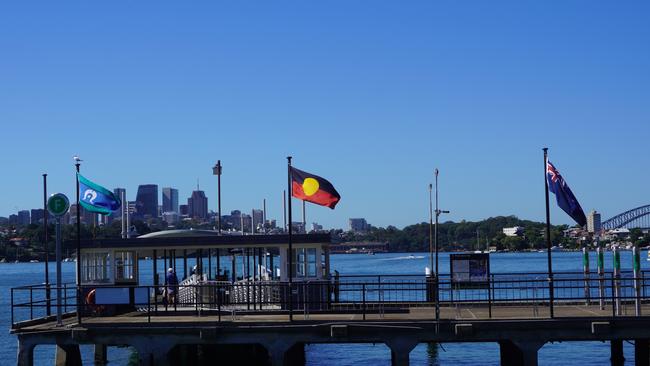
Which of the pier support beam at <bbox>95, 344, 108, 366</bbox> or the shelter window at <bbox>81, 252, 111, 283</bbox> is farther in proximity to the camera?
the pier support beam at <bbox>95, 344, 108, 366</bbox>

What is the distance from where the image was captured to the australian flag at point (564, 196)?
3031cm

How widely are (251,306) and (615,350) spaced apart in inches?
543

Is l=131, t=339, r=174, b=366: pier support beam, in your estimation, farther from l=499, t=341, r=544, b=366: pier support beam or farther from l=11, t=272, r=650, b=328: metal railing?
l=499, t=341, r=544, b=366: pier support beam

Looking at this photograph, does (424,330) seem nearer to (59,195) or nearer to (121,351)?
(59,195)

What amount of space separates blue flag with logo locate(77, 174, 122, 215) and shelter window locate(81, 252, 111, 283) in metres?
3.96

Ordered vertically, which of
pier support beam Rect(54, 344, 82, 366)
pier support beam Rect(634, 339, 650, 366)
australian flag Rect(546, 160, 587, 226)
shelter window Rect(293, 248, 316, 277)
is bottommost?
pier support beam Rect(634, 339, 650, 366)

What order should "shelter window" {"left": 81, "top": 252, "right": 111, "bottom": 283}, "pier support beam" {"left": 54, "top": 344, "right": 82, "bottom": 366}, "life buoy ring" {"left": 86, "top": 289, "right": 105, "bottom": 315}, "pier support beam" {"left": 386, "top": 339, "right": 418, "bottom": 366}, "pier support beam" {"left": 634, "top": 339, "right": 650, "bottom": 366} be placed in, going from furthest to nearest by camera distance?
"shelter window" {"left": 81, "top": 252, "right": 111, "bottom": 283} < "pier support beam" {"left": 634, "top": 339, "right": 650, "bottom": 366} < "pier support beam" {"left": 54, "top": 344, "right": 82, "bottom": 366} < "life buoy ring" {"left": 86, "top": 289, "right": 105, "bottom": 315} < "pier support beam" {"left": 386, "top": 339, "right": 418, "bottom": 366}

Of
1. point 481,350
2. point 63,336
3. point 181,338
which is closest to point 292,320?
point 181,338

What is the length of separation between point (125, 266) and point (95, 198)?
5706mm

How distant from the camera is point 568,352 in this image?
157ft

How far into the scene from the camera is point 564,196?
30.4 metres

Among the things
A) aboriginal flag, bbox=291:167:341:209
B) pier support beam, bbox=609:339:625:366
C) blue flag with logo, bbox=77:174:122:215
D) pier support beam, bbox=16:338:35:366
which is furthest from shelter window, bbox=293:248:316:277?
pier support beam, bbox=609:339:625:366

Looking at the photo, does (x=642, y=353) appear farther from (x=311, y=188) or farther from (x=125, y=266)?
(x=125, y=266)

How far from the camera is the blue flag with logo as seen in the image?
33.8 metres
